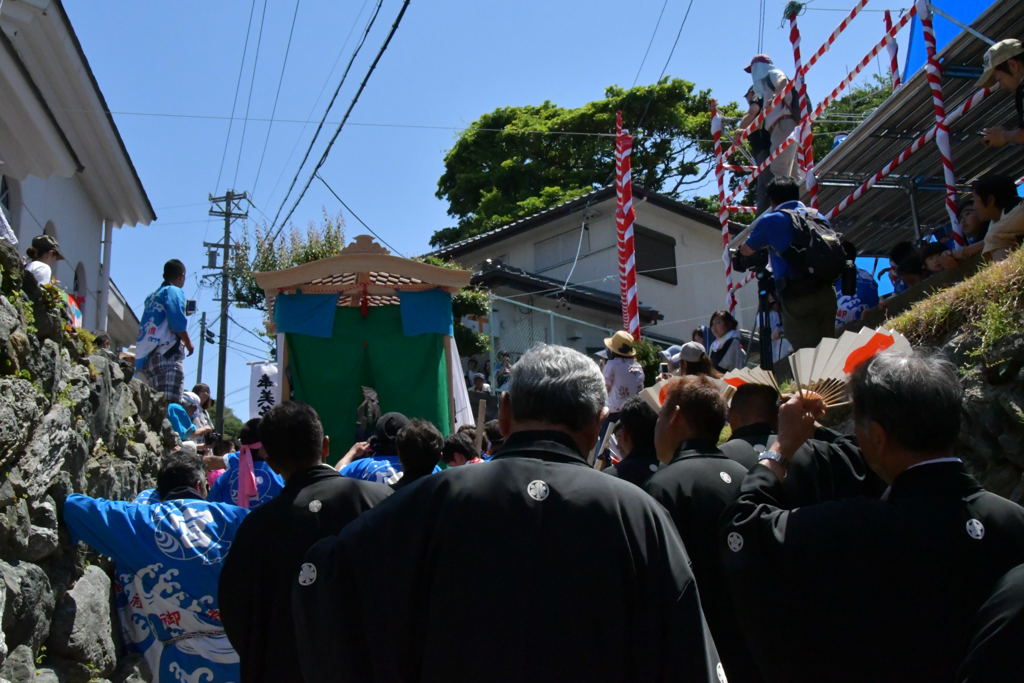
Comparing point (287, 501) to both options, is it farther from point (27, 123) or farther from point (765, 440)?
point (27, 123)

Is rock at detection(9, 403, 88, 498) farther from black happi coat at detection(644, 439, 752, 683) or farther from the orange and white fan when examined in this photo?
the orange and white fan

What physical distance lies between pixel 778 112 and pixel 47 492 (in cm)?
832

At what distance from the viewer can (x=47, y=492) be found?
4820mm

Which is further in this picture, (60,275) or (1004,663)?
(60,275)

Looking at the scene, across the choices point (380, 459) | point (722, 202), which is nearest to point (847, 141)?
point (722, 202)

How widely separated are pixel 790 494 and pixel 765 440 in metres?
1.04

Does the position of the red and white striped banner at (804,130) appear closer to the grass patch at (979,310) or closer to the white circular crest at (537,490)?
the grass patch at (979,310)

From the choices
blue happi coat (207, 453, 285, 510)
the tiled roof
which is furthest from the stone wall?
the tiled roof

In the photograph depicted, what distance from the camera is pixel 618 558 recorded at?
2305 mm

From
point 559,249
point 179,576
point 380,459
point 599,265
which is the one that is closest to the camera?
point 179,576

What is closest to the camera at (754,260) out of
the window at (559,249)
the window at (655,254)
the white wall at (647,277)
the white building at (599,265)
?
the white building at (599,265)

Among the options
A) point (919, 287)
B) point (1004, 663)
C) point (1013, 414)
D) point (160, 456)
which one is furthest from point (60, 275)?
point (1004, 663)

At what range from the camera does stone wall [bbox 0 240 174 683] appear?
14.1 ft

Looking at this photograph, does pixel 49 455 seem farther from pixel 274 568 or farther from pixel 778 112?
pixel 778 112
